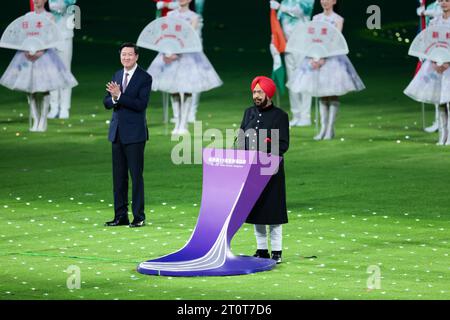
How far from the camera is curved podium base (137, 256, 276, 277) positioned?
39.3ft

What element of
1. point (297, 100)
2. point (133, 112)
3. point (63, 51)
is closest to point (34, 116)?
point (63, 51)

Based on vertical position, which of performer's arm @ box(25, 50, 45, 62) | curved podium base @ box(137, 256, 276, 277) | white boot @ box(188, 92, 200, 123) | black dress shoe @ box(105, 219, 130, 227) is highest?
performer's arm @ box(25, 50, 45, 62)

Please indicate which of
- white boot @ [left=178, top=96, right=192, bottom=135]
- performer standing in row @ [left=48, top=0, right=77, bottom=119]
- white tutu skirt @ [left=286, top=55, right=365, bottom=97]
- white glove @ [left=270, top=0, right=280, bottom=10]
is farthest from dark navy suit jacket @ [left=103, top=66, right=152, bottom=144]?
performer standing in row @ [left=48, top=0, right=77, bottom=119]

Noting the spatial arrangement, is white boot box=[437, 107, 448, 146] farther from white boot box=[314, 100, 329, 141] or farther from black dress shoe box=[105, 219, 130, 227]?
black dress shoe box=[105, 219, 130, 227]

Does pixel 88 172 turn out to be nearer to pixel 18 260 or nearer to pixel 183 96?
pixel 183 96

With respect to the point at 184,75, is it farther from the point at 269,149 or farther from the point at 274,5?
the point at 269,149

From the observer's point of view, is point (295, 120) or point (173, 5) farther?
point (295, 120)

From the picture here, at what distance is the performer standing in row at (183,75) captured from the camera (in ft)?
75.2

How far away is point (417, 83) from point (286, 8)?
3.56m

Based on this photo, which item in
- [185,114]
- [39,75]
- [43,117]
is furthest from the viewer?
[43,117]

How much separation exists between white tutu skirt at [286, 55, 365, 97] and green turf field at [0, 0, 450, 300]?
31.9 inches

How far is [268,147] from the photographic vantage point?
12.5 meters

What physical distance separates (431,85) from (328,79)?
1.68 meters

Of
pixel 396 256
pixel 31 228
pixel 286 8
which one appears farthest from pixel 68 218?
pixel 286 8
